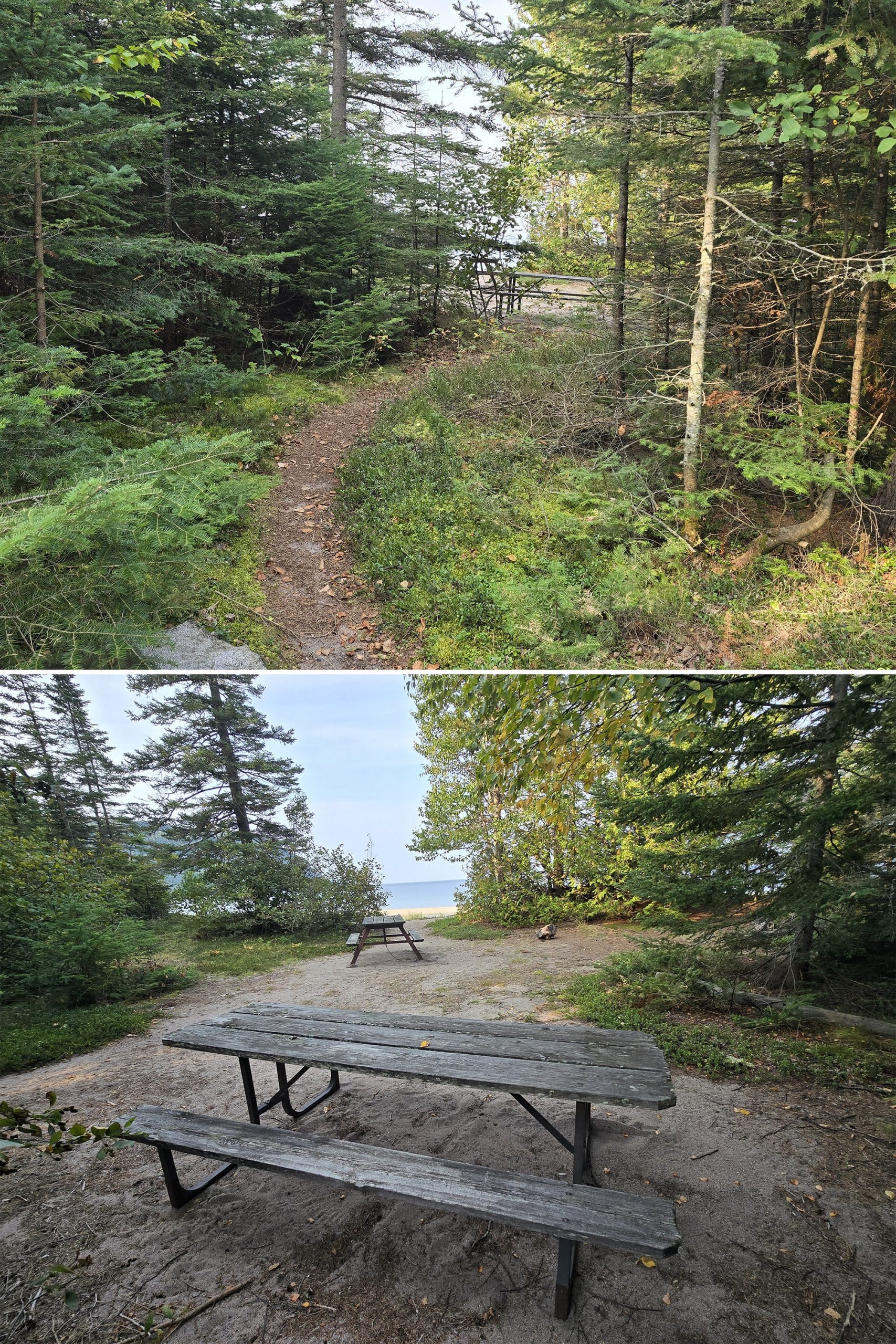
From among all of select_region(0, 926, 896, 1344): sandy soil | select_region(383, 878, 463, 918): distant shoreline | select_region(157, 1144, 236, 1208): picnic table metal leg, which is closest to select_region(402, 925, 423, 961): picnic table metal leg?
select_region(383, 878, 463, 918): distant shoreline

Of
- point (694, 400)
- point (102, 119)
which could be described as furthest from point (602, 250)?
point (102, 119)

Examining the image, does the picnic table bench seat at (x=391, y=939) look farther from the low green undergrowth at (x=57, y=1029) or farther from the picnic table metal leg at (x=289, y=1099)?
the picnic table metal leg at (x=289, y=1099)

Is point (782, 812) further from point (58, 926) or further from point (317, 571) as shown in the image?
point (58, 926)

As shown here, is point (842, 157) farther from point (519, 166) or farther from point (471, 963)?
point (471, 963)

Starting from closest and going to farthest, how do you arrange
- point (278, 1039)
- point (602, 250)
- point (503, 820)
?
point (278, 1039), point (503, 820), point (602, 250)

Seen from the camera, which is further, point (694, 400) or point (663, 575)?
point (694, 400)

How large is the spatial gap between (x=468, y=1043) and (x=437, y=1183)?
0.63 metres

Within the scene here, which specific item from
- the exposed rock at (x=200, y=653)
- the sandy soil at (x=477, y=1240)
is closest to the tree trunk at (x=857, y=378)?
the sandy soil at (x=477, y=1240)

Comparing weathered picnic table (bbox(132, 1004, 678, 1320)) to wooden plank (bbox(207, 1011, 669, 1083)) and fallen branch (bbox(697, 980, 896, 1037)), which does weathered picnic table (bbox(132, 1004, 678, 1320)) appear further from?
fallen branch (bbox(697, 980, 896, 1037))

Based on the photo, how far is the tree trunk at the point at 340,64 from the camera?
11.6 m

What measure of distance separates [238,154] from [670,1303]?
441 inches

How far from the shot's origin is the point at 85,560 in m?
4.32

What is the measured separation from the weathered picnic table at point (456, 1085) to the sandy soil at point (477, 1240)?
0.19 meters

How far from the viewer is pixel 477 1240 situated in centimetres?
262
